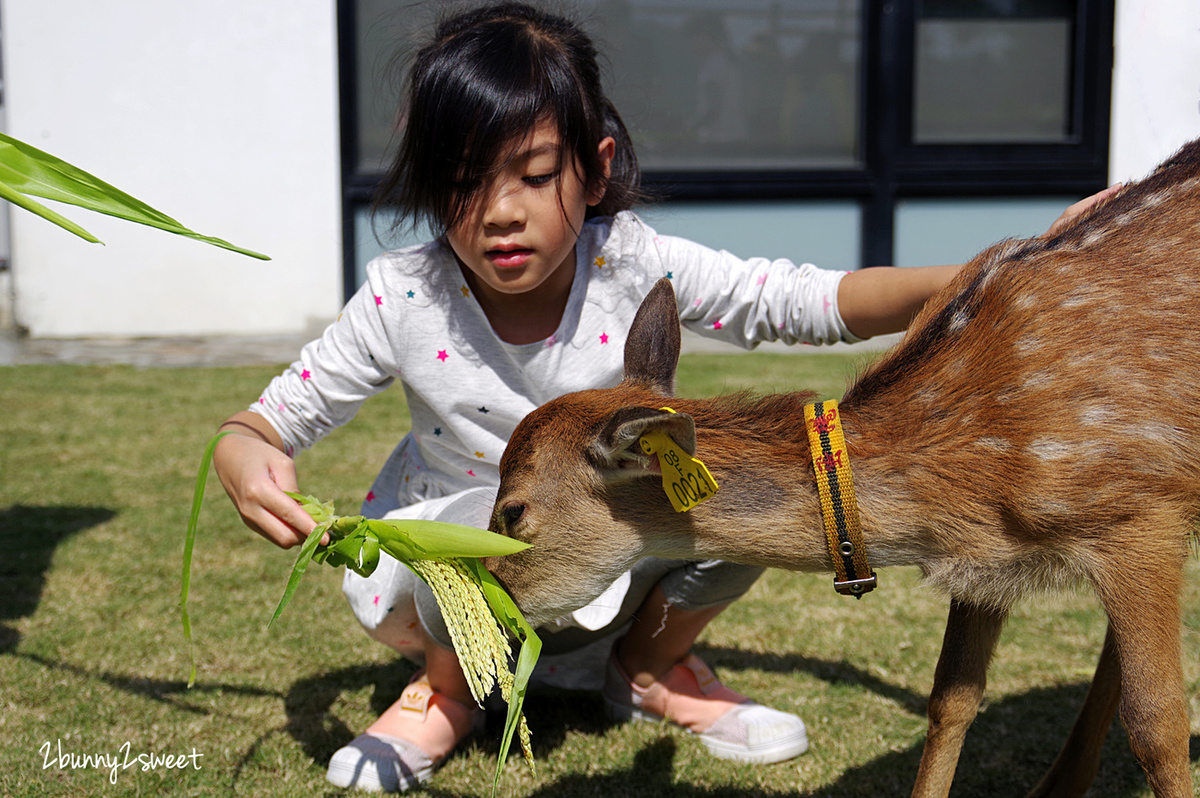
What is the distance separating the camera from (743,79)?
10578 millimetres

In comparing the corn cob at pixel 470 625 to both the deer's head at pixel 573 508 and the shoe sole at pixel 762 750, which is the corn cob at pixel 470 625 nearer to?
the deer's head at pixel 573 508

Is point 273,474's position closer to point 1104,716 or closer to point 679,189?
point 1104,716

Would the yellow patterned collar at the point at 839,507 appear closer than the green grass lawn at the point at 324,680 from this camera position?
Yes

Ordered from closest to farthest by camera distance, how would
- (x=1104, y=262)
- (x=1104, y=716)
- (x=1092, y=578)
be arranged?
(x=1092, y=578) < (x=1104, y=262) < (x=1104, y=716)

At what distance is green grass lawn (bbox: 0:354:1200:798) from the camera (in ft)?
10.0

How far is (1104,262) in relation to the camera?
8.46 ft

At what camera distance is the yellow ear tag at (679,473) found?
2.29 m

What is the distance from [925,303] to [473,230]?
48.4 inches

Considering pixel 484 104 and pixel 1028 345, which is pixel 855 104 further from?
pixel 1028 345

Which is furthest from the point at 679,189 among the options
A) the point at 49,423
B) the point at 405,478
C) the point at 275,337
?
the point at 405,478

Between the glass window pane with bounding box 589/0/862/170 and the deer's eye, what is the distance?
26.4 feet

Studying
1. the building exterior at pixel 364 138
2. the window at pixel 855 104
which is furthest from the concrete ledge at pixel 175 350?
the window at pixel 855 104

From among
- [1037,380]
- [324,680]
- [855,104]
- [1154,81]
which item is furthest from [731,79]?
[1037,380]

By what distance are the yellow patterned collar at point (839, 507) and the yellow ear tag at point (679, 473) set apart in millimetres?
257
